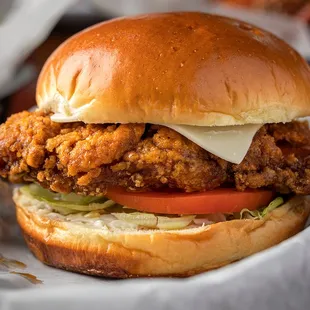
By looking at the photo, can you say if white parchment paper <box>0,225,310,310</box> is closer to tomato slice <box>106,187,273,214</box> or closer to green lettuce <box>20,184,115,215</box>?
tomato slice <box>106,187,273,214</box>

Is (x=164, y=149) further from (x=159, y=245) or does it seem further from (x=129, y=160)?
(x=159, y=245)

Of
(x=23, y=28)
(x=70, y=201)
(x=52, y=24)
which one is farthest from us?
(x=52, y=24)

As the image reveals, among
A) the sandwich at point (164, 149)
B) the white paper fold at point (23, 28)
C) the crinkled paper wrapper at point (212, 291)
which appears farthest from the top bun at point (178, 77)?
the white paper fold at point (23, 28)

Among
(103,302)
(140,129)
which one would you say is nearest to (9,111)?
(140,129)

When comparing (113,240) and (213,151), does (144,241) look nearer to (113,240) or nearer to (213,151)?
(113,240)

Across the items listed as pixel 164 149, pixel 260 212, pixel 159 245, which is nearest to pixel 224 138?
pixel 164 149

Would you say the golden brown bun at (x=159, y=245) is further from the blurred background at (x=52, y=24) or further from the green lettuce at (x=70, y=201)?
the blurred background at (x=52, y=24)
